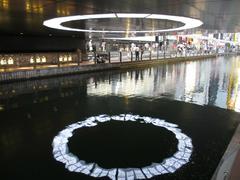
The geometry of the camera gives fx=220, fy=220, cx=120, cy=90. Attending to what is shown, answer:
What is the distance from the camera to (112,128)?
5051mm

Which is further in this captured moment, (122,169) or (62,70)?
(62,70)

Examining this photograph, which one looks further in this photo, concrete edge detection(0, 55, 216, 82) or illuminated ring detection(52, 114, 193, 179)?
concrete edge detection(0, 55, 216, 82)

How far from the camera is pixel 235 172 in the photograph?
2.69 m

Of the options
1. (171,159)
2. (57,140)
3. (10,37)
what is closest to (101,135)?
(57,140)

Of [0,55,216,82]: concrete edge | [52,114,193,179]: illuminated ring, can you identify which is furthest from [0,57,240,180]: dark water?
[0,55,216,82]: concrete edge

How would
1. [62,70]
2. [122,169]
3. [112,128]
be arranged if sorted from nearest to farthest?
[122,169] → [112,128] → [62,70]

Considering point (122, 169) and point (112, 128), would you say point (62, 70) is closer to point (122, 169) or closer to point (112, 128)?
point (112, 128)

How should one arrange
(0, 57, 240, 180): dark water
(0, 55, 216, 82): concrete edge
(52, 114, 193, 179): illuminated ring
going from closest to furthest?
(52, 114, 193, 179): illuminated ring
(0, 57, 240, 180): dark water
(0, 55, 216, 82): concrete edge

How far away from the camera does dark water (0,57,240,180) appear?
3439 millimetres

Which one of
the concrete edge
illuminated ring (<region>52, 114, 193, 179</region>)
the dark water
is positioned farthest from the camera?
the concrete edge

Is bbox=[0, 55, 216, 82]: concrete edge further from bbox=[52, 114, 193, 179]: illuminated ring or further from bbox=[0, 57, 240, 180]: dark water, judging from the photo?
bbox=[52, 114, 193, 179]: illuminated ring

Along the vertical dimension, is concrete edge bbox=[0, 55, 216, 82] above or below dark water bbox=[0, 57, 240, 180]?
above

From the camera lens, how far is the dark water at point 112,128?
3.44 metres

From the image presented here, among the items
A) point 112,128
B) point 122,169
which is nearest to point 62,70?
point 112,128
